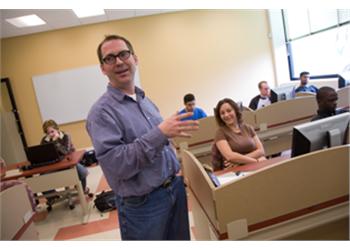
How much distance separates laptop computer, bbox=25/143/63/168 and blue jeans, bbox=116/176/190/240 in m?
2.44

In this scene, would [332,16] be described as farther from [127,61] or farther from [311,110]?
[127,61]

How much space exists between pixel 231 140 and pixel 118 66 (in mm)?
1408

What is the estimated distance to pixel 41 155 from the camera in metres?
3.43

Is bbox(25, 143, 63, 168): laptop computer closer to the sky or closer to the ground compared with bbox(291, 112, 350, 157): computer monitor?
closer to the ground

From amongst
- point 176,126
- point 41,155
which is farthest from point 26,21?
point 176,126

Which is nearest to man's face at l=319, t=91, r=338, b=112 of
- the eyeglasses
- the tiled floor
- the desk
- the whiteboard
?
the tiled floor

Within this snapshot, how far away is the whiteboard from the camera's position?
6281 mm

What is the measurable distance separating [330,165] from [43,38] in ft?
21.0

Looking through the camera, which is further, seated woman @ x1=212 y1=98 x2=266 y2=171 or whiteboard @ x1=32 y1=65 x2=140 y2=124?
whiteboard @ x1=32 y1=65 x2=140 y2=124

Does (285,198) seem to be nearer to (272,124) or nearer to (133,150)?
(133,150)

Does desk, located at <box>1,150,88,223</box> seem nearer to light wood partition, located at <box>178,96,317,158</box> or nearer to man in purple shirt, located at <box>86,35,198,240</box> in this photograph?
light wood partition, located at <box>178,96,317,158</box>

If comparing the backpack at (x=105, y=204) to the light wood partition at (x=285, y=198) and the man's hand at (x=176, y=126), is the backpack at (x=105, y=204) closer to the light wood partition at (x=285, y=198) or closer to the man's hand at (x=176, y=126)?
the light wood partition at (x=285, y=198)

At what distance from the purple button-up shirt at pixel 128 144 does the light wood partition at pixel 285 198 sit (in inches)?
9.8

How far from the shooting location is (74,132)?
21.2 ft
